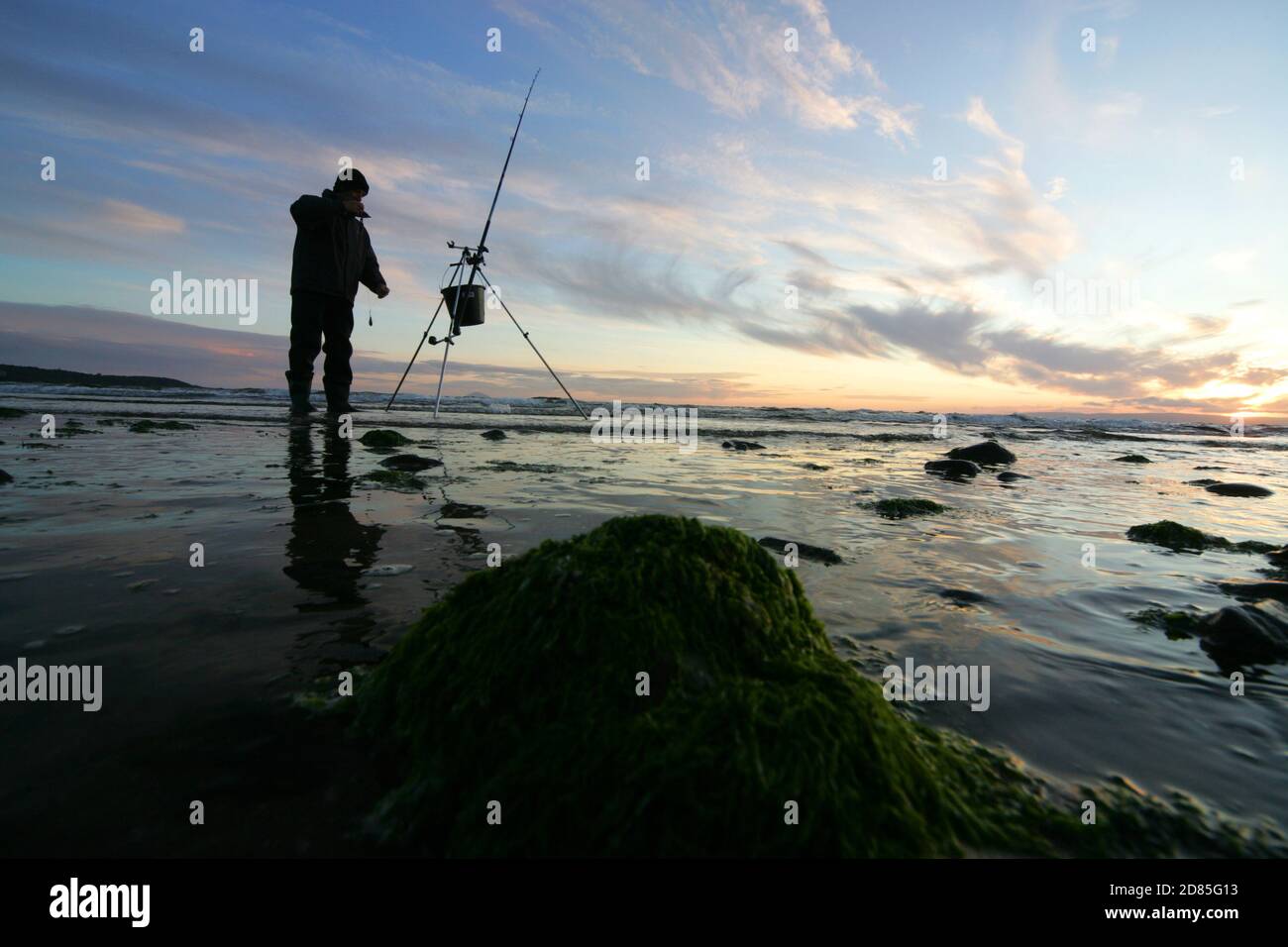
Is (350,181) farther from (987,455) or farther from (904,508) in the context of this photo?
(987,455)

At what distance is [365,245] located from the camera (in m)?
11.5

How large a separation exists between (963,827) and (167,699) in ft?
9.55

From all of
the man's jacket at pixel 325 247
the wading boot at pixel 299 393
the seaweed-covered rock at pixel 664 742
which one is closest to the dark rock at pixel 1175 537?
the seaweed-covered rock at pixel 664 742

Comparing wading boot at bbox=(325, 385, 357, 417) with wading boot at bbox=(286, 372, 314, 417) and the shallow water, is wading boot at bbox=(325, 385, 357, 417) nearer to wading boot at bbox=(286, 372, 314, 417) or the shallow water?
wading boot at bbox=(286, 372, 314, 417)

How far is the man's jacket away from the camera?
10008 millimetres

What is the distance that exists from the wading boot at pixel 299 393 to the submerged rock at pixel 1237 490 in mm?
16709

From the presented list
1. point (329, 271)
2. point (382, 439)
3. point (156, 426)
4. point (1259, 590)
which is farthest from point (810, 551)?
point (156, 426)

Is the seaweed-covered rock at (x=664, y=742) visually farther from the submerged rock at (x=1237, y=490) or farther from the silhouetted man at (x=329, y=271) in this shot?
the submerged rock at (x=1237, y=490)

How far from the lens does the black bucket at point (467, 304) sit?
1257 cm

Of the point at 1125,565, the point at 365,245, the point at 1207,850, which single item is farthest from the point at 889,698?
the point at 365,245

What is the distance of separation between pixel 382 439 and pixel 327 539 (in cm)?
730

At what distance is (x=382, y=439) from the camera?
11.4m
